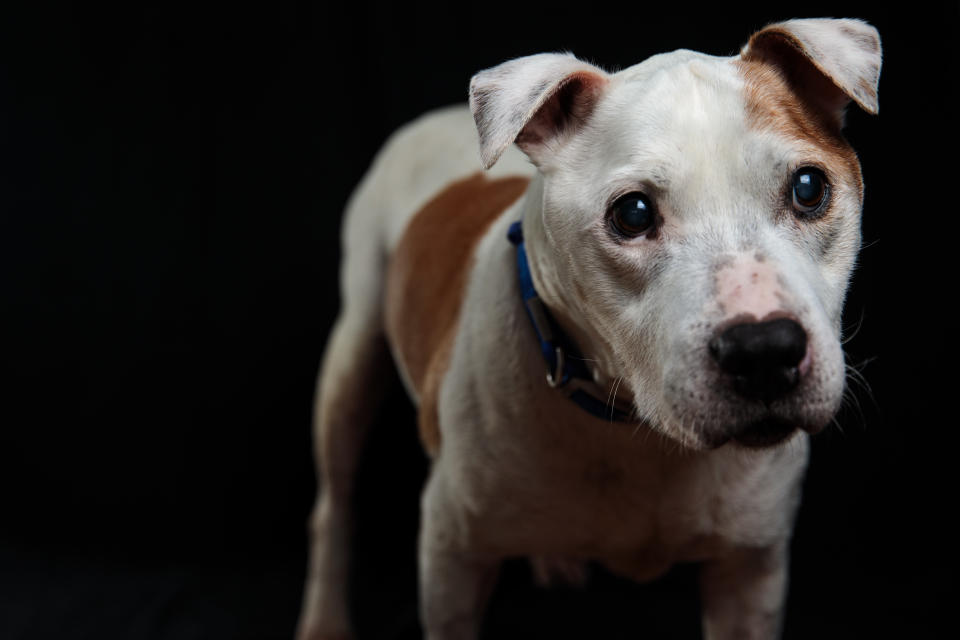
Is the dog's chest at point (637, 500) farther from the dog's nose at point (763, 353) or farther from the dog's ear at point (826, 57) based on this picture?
the dog's ear at point (826, 57)

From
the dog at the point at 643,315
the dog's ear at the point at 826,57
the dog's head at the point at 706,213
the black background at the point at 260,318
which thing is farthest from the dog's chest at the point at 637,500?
the black background at the point at 260,318

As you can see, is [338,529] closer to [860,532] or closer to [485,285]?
[485,285]

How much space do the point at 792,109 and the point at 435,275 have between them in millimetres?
1038

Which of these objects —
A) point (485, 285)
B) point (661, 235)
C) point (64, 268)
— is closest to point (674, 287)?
point (661, 235)

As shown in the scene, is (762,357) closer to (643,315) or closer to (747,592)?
(643,315)

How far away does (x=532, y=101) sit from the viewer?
1822 mm

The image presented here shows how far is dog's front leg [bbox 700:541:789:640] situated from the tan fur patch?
0.65 meters

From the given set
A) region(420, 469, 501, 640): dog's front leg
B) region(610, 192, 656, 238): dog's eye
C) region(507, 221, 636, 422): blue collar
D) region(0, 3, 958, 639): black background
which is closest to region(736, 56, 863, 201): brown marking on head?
region(610, 192, 656, 238): dog's eye

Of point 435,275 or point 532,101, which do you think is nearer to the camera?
point 532,101

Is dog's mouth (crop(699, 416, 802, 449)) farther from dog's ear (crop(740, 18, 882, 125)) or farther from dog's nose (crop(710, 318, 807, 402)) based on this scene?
dog's ear (crop(740, 18, 882, 125))

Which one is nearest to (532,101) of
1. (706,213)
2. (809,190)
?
(706,213)

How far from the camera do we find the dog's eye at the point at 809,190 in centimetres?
173

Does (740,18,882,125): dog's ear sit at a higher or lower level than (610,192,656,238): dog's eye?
higher

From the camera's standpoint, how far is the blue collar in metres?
2.01
